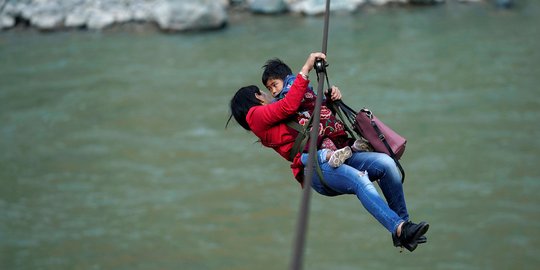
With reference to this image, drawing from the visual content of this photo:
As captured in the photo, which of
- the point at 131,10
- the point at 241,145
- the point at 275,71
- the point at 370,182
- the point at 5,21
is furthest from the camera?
the point at 131,10

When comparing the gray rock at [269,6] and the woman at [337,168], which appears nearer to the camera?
the woman at [337,168]

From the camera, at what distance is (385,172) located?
4676 mm

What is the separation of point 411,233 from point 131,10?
18301mm

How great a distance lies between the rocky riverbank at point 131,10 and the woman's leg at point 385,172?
16.9 meters

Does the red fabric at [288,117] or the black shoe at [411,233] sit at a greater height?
the red fabric at [288,117]

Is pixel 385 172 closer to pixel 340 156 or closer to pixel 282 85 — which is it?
pixel 340 156

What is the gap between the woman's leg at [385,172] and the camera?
4.68 meters

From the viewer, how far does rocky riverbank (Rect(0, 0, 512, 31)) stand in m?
21.6

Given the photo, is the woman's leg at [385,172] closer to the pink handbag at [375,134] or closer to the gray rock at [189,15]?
the pink handbag at [375,134]

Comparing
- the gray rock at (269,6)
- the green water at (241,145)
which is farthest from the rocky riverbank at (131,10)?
the green water at (241,145)

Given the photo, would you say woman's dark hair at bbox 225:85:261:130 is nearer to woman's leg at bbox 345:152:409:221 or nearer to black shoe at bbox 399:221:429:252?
woman's leg at bbox 345:152:409:221

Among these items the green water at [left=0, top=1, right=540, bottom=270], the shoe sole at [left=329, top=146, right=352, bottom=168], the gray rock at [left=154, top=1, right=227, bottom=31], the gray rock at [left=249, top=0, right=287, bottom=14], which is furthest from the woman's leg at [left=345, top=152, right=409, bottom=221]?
the gray rock at [left=249, top=0, right=287, bottom=14]

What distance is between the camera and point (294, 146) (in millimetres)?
4742

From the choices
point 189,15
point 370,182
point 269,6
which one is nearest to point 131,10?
point 189,15
